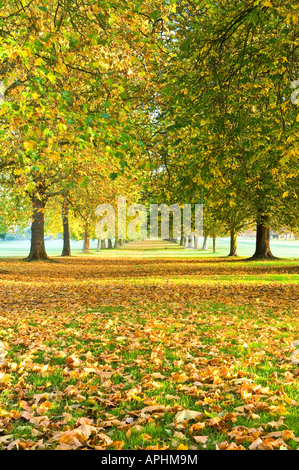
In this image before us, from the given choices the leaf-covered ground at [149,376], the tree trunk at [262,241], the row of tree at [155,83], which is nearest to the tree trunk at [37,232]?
the tree trunk at [262,241]

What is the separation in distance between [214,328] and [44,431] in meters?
5.06

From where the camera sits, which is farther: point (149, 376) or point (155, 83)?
point (155, 83)

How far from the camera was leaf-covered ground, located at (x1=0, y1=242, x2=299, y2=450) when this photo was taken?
3.87m

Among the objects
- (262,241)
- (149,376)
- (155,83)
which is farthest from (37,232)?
(149,376)

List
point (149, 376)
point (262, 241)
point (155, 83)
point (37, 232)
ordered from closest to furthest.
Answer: point (149, 376) < point (155, 83) < point (37, 232) < point (262, 241)

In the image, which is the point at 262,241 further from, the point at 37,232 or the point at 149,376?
the point at 149,376

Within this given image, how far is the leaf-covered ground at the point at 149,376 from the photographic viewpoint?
3.87m

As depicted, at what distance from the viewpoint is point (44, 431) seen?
3.96m

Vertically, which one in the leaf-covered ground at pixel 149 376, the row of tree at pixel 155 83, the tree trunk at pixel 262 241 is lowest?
Result: the leaf-covered ground at pixel 149 376

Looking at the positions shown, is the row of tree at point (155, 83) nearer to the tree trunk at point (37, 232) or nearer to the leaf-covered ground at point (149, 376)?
the leaf-covered ground at point (149, 376)

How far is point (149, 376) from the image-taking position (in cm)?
545

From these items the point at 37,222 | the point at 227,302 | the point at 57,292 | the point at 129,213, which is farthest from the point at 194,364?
the point at 129,213

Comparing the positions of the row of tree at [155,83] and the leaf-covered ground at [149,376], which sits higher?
the row of tree at [155,83]
